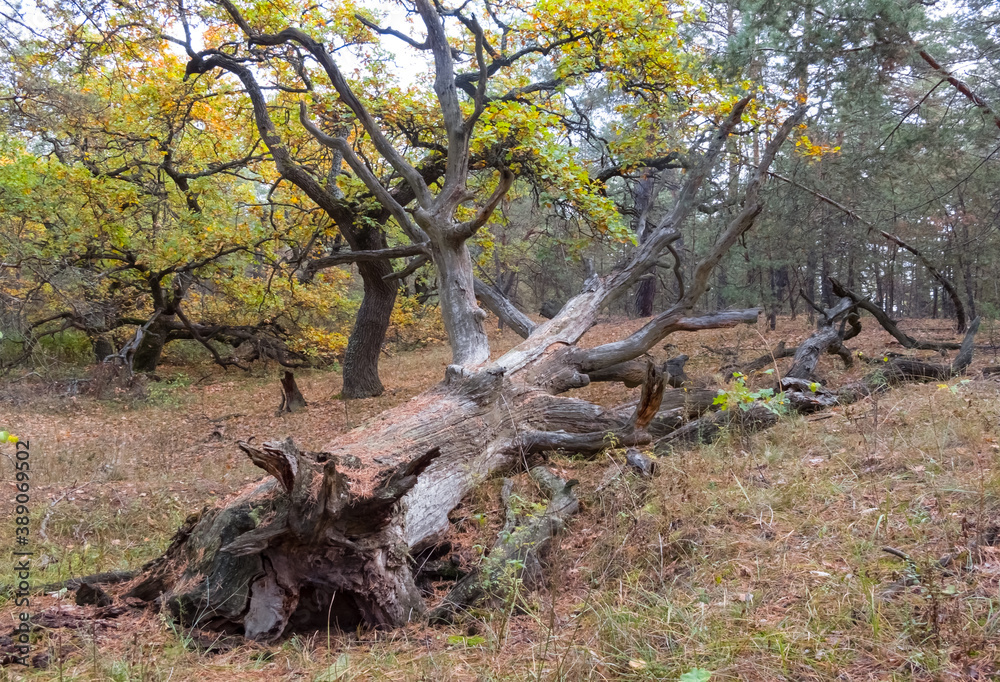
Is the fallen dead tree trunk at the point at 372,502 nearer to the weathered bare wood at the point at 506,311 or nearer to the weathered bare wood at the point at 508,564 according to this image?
the weathered bare wood at the point at 508,564

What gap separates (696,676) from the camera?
6.61ft

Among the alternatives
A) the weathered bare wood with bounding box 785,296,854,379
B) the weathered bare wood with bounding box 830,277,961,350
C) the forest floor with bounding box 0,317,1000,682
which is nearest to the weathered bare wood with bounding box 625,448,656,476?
the forest floor with bounding box 0,317,1000,682

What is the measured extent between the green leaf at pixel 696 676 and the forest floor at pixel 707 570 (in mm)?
14

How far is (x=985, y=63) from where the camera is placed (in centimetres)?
924

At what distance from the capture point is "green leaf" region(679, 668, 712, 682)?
2.00 metres

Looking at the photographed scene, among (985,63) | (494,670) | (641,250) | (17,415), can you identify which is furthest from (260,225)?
(985,63)

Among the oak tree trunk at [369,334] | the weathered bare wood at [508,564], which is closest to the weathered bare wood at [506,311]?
the oak tree trunk at [369,334]

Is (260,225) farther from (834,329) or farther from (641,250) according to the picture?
(834,329)

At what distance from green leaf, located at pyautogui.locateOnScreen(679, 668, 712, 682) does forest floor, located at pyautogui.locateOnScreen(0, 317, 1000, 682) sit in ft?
0.04

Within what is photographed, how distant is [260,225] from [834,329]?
39.1 feet

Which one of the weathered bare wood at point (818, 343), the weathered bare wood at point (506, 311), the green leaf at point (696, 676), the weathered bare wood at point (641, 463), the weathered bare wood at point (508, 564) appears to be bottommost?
the weathered bare wood at point (508, 564)

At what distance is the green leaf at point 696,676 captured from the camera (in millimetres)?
1997

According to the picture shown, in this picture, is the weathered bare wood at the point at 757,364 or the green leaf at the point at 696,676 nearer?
the green leaf at the point at 696,676

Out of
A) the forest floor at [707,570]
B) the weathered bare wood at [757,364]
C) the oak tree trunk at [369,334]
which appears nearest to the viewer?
the forest floor at [707,570]
